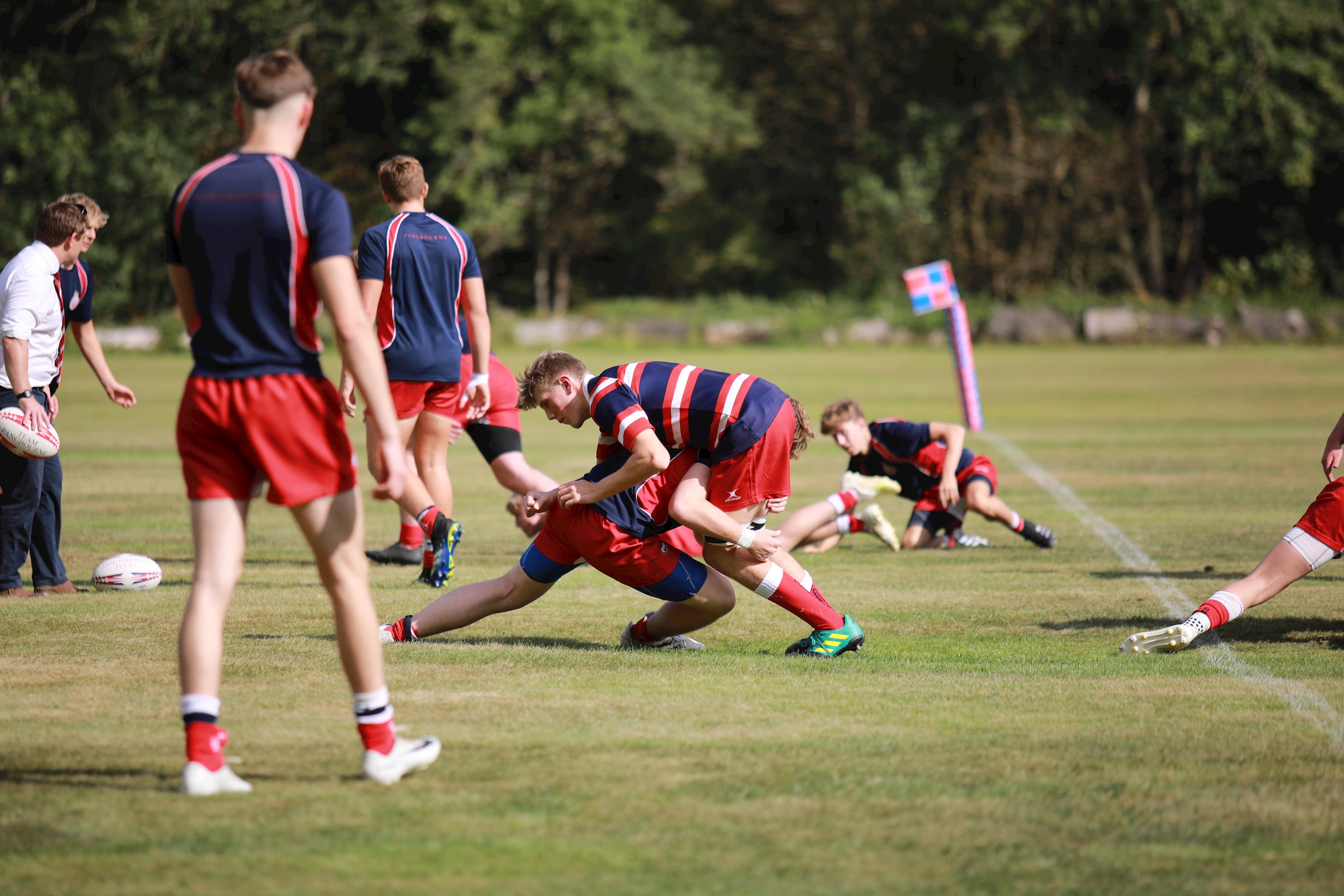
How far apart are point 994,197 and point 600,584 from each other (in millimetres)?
42425

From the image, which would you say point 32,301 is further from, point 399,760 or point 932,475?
point 932,475

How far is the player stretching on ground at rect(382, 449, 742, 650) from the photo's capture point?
222 inches

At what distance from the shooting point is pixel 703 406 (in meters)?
5.76

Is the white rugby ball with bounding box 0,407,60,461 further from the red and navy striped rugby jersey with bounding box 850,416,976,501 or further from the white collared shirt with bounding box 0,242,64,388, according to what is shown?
the red and navy striped rugby jersey with bounding box 850,416,976,501

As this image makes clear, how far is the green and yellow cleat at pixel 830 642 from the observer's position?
230 inches

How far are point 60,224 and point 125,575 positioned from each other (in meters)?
1.92

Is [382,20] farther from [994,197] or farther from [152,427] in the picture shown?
[152,427]

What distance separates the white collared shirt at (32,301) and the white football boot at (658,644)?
3.31 m

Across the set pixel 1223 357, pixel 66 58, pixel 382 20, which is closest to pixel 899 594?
pixel 1223 357

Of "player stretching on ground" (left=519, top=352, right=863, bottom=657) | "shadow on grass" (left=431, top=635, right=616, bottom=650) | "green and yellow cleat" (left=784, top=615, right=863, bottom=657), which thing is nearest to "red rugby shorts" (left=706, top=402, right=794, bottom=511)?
"player stretching on ground" (left=519, top=352, right=863, bottom=657)

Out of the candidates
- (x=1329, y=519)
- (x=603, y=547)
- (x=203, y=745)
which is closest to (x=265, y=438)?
(x=203, y=745)

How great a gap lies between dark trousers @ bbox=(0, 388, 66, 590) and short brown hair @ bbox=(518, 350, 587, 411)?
294cm

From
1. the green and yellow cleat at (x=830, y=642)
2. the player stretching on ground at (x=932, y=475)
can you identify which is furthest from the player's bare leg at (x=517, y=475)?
the green and yellow cleat at (x=830, y=642)

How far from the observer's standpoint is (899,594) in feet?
25.0
